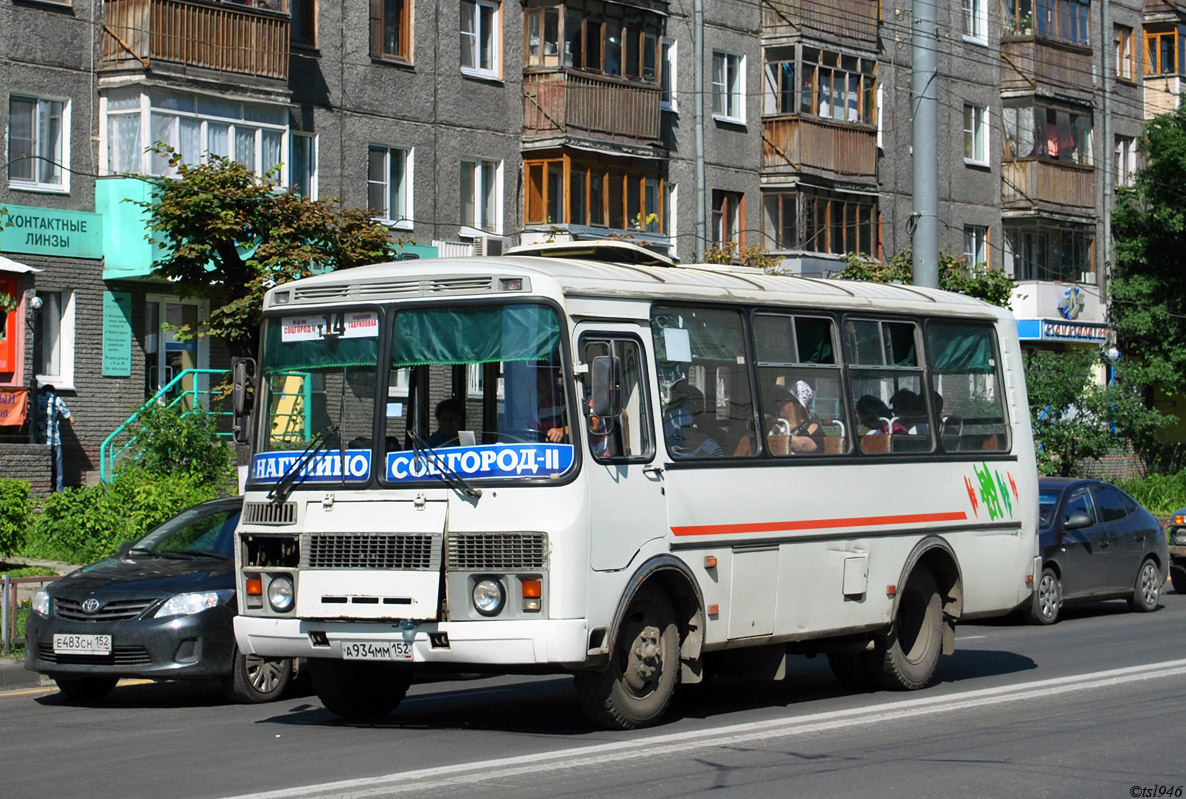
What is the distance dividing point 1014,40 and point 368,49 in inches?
888

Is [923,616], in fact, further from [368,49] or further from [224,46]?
[368,49]

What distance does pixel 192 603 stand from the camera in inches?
463

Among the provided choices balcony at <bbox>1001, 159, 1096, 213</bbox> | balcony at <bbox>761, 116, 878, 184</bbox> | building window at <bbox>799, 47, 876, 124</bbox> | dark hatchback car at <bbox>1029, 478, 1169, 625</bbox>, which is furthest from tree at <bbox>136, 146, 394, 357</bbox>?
balcony at <bbox>1001, 159, 1096, 213</bbox>

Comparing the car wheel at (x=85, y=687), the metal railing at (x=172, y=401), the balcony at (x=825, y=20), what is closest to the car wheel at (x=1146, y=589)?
the car wheel at (x=85, y=687)

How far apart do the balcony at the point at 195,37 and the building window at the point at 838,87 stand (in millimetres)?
15084

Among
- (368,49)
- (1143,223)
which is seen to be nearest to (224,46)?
(368,49)

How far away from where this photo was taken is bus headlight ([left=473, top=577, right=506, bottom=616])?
31.1 feet

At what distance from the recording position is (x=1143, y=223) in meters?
48.9

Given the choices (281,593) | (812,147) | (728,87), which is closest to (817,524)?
(281,593)

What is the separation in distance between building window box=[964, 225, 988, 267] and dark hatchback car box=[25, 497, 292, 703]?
3655cm

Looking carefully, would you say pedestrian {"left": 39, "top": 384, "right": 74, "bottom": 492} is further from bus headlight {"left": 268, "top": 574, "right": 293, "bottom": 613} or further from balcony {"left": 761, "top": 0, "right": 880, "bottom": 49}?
balcony {"left": 761, "top": 0, "right": 880, "bottom": 49}

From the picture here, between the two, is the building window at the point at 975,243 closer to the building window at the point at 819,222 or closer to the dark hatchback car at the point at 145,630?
the building window at the point at 819,222

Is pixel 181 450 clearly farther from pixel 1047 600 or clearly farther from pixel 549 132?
pixel 549 132

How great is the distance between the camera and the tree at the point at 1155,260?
46875mm
